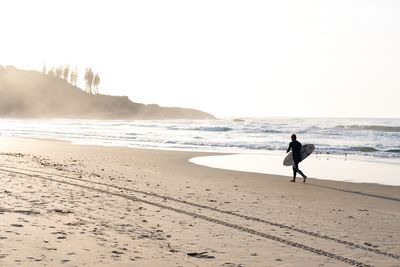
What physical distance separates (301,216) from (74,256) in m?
5.55

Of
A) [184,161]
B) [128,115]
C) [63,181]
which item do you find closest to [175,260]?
[63,181]

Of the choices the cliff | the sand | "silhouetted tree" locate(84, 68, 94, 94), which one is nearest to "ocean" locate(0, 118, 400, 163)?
the sand

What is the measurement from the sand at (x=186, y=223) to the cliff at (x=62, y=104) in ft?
494

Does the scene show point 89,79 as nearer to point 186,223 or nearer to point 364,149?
point 364,149

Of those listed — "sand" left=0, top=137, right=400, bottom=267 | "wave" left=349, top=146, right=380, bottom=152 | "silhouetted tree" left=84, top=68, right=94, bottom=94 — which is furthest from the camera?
"silhouetted tree" left=84, top=68, right=94, bottom=94

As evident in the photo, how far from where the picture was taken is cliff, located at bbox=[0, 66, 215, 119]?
171750 millimetres

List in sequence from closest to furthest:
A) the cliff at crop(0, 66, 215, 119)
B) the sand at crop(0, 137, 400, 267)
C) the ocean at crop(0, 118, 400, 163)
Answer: the sand at crop(0, 137, 400, 267)
the ocean at crop(0, 118, 400, 163)
the cliff at crop(0, 66, 215, 119)

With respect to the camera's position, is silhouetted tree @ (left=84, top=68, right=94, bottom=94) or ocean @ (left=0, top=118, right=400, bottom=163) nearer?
ocean @ (left=0, top=118, right=400, bottom=163)

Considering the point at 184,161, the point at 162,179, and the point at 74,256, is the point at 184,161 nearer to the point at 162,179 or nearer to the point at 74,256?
the point at 162,179

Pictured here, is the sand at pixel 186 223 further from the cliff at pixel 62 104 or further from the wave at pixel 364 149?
the cliff at pixel 62 104

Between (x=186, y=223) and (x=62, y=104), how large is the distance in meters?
181

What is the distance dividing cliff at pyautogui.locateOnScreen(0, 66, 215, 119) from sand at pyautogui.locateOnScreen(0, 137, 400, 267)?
15051 cm

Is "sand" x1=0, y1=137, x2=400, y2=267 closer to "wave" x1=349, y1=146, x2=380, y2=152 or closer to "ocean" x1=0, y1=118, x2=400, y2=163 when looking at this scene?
"ocean" x1=0, y1=118, x2=400, y2=163

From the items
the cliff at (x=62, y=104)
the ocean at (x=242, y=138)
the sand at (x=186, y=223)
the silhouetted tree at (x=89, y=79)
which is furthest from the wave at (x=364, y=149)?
the silhouetted tree at (x=89, y=79)
